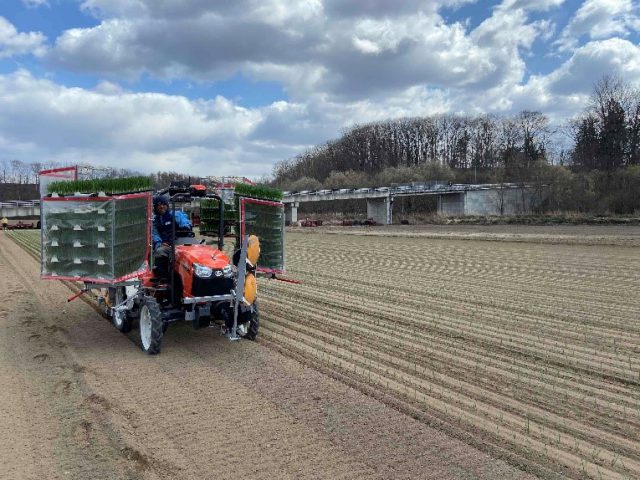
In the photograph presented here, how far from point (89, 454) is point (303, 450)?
5.45 feet

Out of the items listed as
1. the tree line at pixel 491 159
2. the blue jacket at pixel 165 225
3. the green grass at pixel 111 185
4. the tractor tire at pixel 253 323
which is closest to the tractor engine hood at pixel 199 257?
the blue jacket at pixel 165 225

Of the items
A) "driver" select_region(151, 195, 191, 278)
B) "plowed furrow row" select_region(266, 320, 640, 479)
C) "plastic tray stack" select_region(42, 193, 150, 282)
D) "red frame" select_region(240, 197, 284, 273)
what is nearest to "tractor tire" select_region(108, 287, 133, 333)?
"plastic tray stack" select_region(42, 193, 150, 282)

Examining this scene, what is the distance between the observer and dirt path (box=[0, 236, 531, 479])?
3885 millimetres

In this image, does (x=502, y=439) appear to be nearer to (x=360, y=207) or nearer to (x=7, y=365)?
(x=7, y=365)

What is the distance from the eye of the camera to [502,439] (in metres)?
4.35

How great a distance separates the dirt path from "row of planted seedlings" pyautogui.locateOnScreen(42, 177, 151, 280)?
3.75ft

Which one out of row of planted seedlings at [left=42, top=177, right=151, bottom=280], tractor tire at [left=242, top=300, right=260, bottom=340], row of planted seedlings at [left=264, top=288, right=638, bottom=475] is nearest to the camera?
row of planted seedlings at [left=264, top=288, right=638, bottom=475]

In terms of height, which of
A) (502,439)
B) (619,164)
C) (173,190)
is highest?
(619,164)

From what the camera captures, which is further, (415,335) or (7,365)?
(415,335)

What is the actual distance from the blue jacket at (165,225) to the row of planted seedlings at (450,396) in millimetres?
2061

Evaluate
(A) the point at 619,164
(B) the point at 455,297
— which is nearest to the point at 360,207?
(A) the point at 619,164

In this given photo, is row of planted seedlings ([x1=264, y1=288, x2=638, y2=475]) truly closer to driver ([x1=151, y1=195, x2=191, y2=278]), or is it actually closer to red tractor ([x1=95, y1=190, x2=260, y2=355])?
red tractor ([x1=95, y1=190, x2=260, y2=355])

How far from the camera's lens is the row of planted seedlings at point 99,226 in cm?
695

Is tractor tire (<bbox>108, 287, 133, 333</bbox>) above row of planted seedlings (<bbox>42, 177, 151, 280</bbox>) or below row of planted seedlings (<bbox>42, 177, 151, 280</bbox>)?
below
